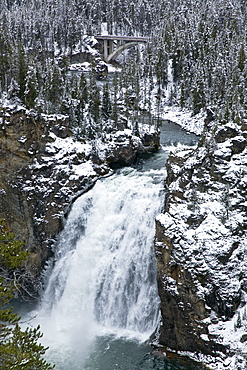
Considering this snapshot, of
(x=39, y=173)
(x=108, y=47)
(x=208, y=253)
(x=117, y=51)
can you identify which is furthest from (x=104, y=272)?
(x=108, y=47)

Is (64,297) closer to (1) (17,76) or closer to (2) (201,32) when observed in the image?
(1) (17,76)

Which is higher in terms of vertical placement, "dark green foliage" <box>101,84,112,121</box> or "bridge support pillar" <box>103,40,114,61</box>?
"bridge support pillar" <box>103,40,114,61</box>

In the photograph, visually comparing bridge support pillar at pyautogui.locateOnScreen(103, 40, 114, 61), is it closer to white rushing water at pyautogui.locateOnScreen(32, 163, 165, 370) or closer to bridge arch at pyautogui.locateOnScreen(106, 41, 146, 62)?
bridge arch at pyautogui.locateOnScreen(106, 41, 146, 62)

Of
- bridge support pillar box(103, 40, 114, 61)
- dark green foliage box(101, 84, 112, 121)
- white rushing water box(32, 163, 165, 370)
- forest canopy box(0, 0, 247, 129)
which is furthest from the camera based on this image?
bridge support pillar box(103, 40, 114, 61)

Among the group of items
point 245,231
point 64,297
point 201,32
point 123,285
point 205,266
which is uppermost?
point 201,32

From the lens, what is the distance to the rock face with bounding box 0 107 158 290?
36.5m

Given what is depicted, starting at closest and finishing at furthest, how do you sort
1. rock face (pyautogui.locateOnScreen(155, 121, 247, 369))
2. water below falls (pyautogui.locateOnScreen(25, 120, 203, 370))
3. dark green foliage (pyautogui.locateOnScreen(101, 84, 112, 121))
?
rock face (pyautogui.locateOnScreen(155, 121, 247, 369)), water below falls (pyautogui.locateOnScreen(25, 120, 203, 370)), dark green foliage (pyautogui.locateOnScreen(101, 84, 112, 121))

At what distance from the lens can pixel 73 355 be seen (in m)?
26.5

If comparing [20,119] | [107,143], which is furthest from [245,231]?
[20,119]

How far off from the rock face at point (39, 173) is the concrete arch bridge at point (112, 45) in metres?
71.2

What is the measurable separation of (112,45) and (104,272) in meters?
87.2

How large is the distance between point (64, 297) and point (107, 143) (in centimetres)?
1658

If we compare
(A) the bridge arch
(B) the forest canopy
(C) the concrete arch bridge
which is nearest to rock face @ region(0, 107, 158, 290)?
(B) the forest canopy

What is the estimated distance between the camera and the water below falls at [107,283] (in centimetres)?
2653
